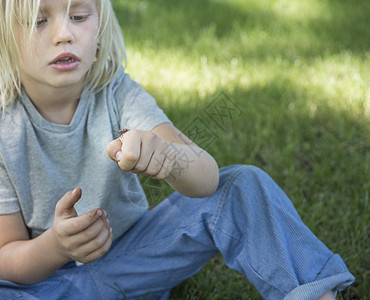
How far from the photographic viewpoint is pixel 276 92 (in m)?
2.12

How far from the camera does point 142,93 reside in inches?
47.8

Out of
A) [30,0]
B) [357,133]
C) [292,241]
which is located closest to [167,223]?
[292,241]

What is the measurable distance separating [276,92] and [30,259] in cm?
139

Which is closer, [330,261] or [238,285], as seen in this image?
[330,261]

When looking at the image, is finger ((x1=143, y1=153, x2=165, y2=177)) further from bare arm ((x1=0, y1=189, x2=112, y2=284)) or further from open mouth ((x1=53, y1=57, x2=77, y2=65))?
open mouth ((x1=53, y1=57, x2=77, y2=65))

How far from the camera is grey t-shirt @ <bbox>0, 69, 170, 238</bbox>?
1.12 m

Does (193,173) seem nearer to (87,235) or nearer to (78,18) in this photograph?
(87,235)

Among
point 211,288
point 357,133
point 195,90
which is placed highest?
point 195,90

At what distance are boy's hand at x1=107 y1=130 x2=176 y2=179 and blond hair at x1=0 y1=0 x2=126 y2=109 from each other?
0.34m

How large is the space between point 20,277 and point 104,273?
0.20m

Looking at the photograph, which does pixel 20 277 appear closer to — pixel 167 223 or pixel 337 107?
pixel 167 223

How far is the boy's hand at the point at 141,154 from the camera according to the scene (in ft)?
2.76

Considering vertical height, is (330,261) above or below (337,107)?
below

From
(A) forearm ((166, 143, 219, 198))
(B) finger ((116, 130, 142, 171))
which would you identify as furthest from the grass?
(B) finger ((116, 130, 142, 171))
